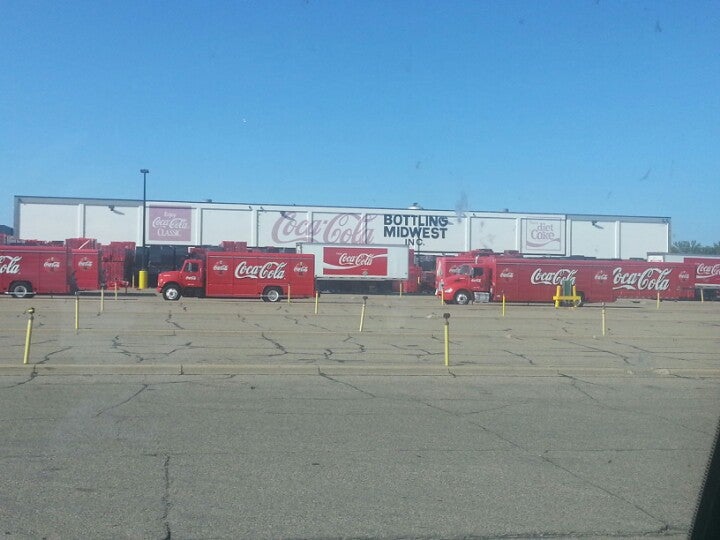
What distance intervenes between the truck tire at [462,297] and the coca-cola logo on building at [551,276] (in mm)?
3967

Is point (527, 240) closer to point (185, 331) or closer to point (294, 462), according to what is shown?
point (185, 331)

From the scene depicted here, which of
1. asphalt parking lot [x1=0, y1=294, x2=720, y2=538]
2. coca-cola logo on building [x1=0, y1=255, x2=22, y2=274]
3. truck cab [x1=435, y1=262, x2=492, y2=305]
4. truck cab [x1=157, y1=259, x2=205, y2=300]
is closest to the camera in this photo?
asphalt parking lot [x1=0, y1=294, x2=720, y2=538]

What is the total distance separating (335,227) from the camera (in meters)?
69.6

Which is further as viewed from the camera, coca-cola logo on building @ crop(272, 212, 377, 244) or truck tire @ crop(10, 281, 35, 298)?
coca-cola logo on building @ crop(272, 212, 377, 244)

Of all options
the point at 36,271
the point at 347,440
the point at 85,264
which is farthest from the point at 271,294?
the point at 347,440

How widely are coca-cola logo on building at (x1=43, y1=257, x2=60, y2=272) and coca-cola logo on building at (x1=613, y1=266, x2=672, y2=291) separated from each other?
1214 inches

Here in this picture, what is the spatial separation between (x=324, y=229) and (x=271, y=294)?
28.3 metres

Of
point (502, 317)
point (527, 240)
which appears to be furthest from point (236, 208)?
point (502, 317)

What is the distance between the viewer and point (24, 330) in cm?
2019

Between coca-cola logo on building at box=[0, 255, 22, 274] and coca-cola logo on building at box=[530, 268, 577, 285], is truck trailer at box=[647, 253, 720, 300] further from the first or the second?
coca-cola logo on building at box=[0, 255, 22, 274]

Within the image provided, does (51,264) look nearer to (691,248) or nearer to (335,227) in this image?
(335,227)

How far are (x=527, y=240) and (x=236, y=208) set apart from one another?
25.8 metres

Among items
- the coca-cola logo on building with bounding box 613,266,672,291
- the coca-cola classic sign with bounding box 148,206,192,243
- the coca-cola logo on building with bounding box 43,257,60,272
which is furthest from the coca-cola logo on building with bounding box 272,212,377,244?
the coca-cola logo on building with bounding box 43,257,60,272

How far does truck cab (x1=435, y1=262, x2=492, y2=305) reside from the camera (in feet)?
139
